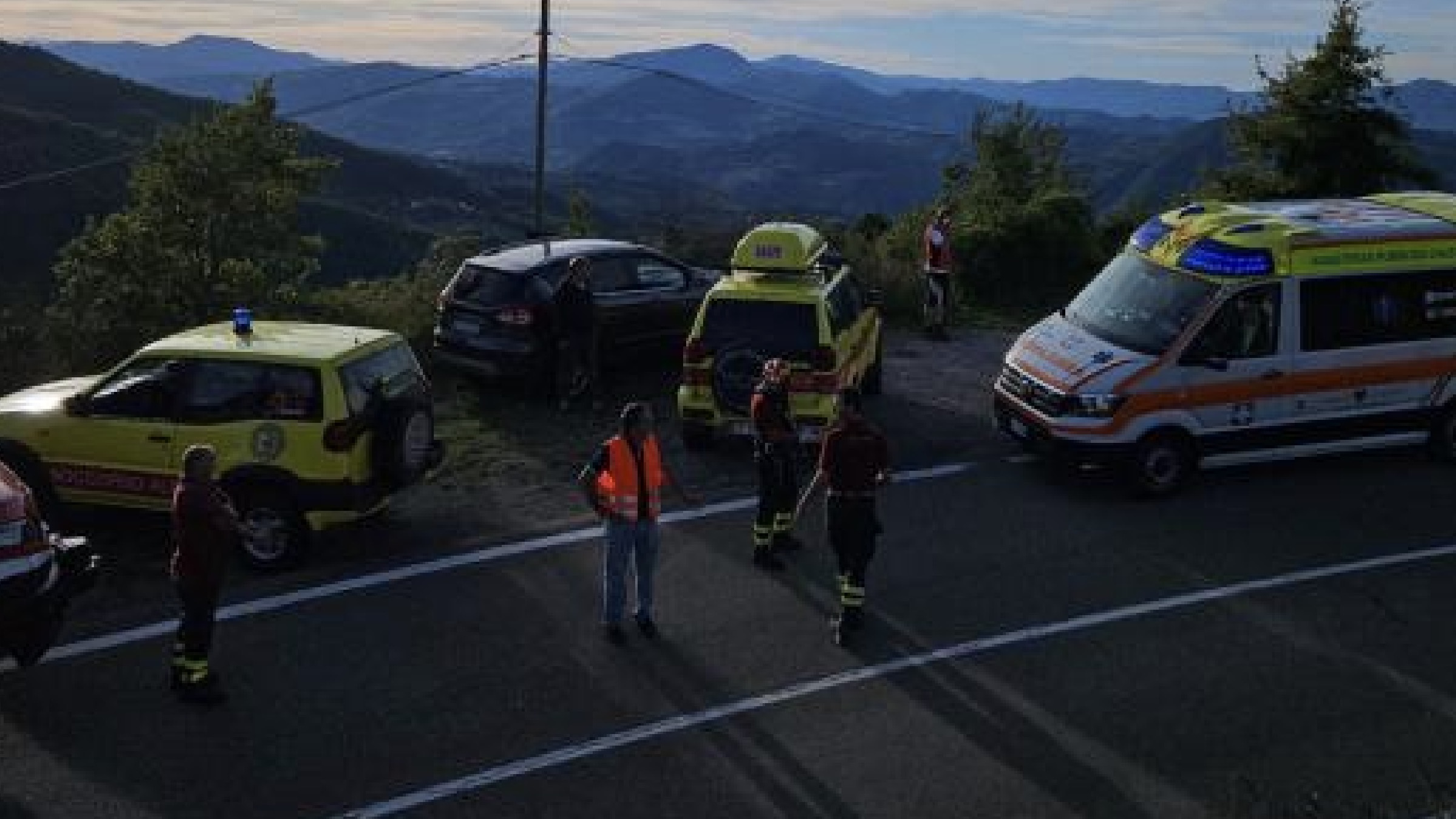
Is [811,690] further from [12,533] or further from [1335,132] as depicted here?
[1335,132]

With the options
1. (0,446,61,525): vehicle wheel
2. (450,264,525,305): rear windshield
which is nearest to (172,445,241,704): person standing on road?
(0,446,61,525): vehicle wheel

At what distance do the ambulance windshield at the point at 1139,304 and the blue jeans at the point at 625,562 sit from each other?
18.1ft

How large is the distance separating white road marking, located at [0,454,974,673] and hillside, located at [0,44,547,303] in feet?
230

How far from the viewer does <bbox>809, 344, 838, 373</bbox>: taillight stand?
12.8 m

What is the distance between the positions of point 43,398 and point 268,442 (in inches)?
93.3

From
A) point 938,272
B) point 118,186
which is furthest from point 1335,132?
point 118,186

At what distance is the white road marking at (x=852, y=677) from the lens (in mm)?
7266

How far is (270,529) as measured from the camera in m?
10.2

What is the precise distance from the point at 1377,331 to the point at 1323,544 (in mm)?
2487

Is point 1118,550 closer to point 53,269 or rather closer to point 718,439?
point 718,439

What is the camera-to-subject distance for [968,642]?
9.32 m

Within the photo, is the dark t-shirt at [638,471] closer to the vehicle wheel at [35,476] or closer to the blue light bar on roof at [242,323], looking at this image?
the blue light bar on roof at [242,323]

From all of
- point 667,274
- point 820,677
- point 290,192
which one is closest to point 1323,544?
point 820,677

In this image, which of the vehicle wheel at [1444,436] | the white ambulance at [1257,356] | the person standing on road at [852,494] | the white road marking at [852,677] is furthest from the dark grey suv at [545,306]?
the vehicle wheel at [1444,436]
